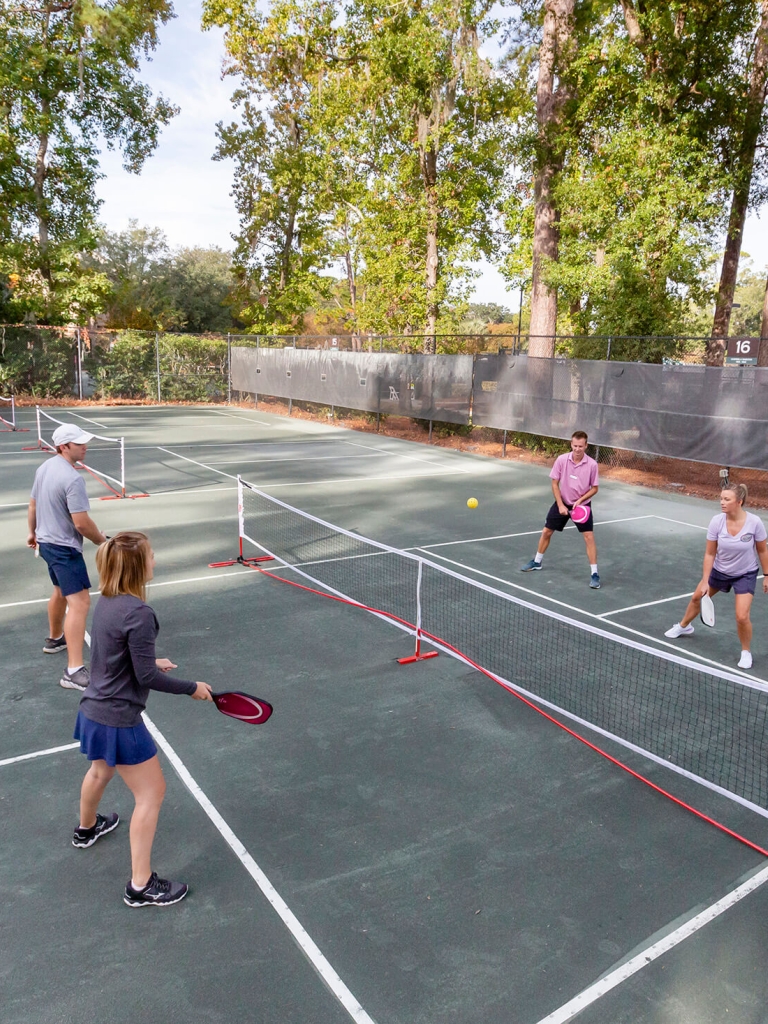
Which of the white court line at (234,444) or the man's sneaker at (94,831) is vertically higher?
the white court line at (234,444)

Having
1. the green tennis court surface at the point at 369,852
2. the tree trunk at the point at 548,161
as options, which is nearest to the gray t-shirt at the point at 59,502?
the green tennis court surface at the point at 369,852

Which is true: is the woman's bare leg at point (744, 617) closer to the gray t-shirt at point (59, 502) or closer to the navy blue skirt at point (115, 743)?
the navy blue skirt at point (115, 743)

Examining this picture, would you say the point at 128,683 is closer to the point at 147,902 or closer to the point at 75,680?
the point at 147,902

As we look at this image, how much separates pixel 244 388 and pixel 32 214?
1190 cm

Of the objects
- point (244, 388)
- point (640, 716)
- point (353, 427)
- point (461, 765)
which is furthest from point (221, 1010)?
point (244, 388)

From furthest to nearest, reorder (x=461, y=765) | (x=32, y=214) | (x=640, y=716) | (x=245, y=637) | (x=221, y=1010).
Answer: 1. (x=32, y=214)
2. (x=245, y=637)
3. (x=640, y=716)
4. (x=461, y=765)
5. (x=221, y=1010)

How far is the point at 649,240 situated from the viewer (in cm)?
1886

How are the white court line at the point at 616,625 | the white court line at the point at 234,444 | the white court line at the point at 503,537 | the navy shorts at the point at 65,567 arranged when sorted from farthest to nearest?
the white court line at the point at 234,444
the white court line at the point at 503,537
the white court line at the point at 616,625
the navy shorts at the point at 65,567

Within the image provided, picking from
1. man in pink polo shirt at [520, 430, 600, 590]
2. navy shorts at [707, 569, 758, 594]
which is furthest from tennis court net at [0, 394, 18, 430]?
navy shorts at [707, 569, 758, 594]

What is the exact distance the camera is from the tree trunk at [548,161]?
20.3 metres

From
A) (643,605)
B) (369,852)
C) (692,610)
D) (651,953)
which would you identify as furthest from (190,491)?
(651,953)

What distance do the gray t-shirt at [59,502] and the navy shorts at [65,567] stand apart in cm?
6

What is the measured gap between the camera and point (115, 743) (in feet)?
11.7

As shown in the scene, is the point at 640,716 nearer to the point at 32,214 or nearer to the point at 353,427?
the point at 353,427
